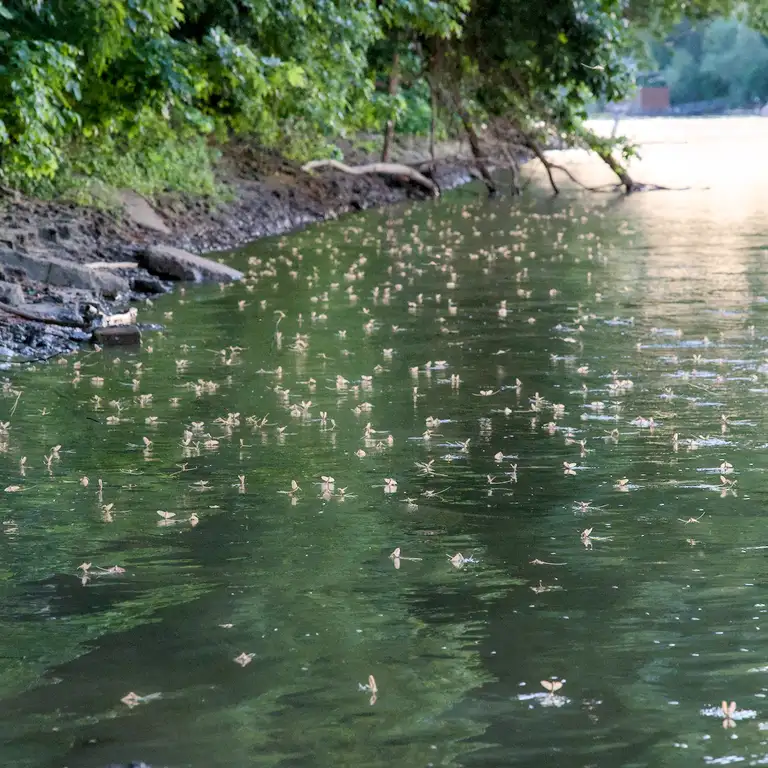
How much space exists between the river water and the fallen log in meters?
13.6

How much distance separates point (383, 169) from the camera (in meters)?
31.2

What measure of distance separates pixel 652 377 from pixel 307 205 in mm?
17165

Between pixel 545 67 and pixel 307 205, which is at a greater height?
pixel 545 67

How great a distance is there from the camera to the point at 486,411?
10.5 m

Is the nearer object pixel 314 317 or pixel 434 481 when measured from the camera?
pixel 434 481

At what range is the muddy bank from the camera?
563 inches

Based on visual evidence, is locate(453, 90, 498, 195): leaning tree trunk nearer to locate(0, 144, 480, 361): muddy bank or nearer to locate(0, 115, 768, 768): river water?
locate(0, 144, 480, 361): muddy bank

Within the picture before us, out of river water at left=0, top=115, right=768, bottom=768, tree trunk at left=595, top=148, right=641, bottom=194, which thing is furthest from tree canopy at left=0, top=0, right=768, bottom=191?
river water at left=0, top=115, right=768, bottom=768

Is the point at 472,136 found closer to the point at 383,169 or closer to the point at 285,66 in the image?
the point at 383,169

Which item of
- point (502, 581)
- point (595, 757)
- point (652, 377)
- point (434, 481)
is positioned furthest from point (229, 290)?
point (595, 757)

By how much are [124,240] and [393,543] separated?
13936 millimetres

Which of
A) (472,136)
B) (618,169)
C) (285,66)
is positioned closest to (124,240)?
(285,66)

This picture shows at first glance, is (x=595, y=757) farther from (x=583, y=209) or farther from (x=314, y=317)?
(x=583, y=209)

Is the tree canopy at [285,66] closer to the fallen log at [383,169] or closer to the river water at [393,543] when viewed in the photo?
the fallen log at [383,169]
